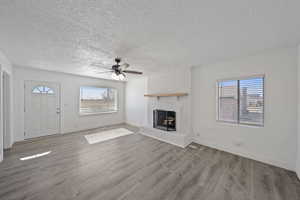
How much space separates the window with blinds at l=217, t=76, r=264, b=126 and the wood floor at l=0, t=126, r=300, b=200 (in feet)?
3.31

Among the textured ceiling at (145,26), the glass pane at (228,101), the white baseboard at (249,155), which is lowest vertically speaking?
the white baseboard at (249,155)

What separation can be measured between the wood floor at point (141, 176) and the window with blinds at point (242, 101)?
1.01m

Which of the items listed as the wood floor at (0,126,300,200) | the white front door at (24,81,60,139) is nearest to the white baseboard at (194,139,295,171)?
the wood floor at (0,126,300,200)

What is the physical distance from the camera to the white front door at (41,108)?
13.2ft

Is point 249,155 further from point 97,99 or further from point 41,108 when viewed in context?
point 41,108

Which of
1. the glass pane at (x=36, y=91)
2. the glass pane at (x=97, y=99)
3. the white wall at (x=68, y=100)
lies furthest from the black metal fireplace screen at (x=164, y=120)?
the glass pane at (x=36, y=91)

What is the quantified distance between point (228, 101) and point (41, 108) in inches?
256

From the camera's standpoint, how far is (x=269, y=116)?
2562 millimetres

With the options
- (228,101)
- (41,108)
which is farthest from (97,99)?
(228,101)

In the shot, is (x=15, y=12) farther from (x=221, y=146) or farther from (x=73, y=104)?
(x=221, y=146)

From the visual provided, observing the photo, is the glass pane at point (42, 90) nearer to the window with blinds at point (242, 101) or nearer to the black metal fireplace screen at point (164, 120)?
the black metal fireplace screen at point (164, 120)

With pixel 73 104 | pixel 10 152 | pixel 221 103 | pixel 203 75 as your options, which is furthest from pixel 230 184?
pixel 73 104

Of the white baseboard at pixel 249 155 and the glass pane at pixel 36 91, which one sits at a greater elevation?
the glass pane at pixel 36 91

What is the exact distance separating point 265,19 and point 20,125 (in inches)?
266
